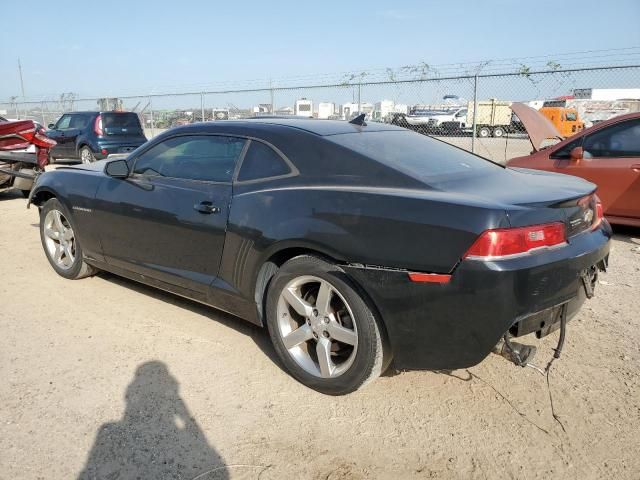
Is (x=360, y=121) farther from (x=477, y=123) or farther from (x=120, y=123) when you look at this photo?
(x=120, y=123)

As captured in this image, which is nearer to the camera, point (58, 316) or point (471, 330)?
point (471, 330)

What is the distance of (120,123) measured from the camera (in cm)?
1463

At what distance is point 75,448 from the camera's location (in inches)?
96.9

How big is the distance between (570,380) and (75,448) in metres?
2.63

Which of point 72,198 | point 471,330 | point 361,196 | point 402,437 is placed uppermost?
point 361,196

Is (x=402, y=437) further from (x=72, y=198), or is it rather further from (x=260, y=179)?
(x=72, y=198)

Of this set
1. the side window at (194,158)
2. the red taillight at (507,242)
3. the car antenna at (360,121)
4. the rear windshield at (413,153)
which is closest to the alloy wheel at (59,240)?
the side window at (194,158)

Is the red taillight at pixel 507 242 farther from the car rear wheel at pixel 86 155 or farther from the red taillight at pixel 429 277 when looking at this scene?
the car rear wheel at pixel 86 155

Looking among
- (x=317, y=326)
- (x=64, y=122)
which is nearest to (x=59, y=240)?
(x=317, y=326)

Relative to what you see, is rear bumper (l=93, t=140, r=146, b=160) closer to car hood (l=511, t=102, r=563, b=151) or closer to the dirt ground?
car hood (l=511, t=102, r=563, b=151)

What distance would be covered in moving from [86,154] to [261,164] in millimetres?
12878

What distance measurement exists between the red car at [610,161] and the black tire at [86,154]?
38.0ft

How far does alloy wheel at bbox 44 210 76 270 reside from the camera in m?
4.66

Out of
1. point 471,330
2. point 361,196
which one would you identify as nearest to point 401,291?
point 471,330
